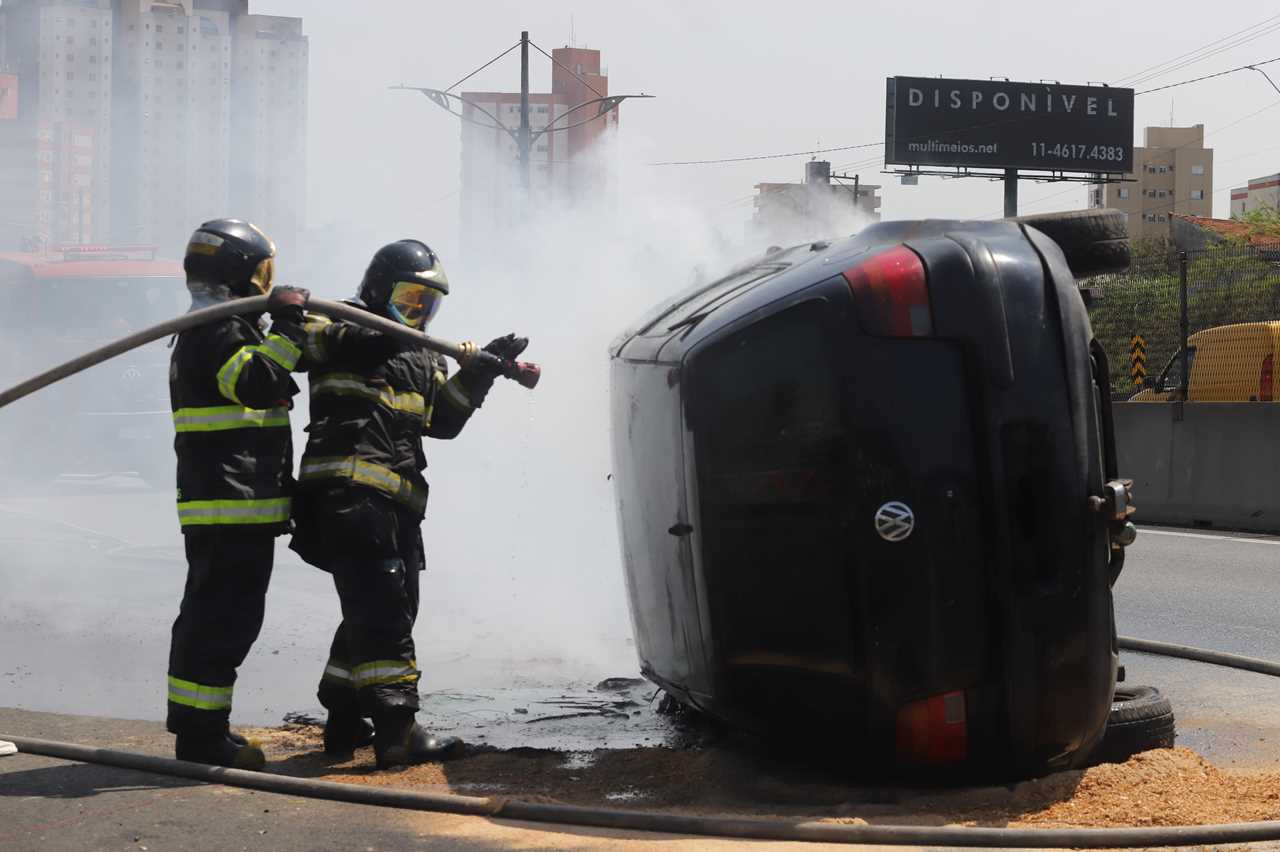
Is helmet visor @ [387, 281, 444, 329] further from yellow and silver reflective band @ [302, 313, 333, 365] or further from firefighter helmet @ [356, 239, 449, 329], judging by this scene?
yellow and silver reflective band @ [302, 313, 333, 365]

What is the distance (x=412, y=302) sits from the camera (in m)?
5.13

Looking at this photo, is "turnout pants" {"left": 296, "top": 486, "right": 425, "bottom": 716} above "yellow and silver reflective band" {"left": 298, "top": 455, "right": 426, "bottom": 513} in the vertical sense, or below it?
below

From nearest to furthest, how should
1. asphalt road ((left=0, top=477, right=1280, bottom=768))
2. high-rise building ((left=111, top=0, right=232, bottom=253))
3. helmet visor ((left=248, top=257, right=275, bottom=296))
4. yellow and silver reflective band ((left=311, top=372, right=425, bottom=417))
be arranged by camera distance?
yellow and silver reflective band ((left=311, top=372, right=425, bottom=417))
helmet visor ((left=248, top=257, right=275, bottom=296))
asphalt road ((left=0, top=477, right=1280, bottom=768))
high-rise building ((left=111, top=0, right=232, bottom=253))

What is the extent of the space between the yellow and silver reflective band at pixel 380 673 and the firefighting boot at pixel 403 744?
0.10 metres

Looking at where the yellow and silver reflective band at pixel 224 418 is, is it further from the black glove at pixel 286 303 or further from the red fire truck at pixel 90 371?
the red fire truck at pixel 90 371

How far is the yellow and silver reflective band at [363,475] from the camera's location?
15.8 feet

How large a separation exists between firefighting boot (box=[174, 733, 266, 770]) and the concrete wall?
11.0 m

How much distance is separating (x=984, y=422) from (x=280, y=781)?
86.4 inches

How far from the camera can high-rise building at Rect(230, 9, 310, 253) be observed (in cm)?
1692

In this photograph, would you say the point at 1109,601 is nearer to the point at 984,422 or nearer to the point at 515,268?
the point at 984,422

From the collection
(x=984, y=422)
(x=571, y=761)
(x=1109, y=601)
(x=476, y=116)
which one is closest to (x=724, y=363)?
(x=984, y=422)

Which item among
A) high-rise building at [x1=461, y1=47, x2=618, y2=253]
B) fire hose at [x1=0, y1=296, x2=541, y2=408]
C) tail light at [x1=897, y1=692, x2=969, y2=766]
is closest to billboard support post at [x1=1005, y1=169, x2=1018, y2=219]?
high-rise building at [x1=461, y1=47, x2=618, y2=253]

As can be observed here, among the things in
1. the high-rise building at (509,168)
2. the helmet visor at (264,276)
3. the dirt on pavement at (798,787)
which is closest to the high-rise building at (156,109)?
the high-rise building at (509,168)

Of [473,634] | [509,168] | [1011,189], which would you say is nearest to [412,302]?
[473,634]
